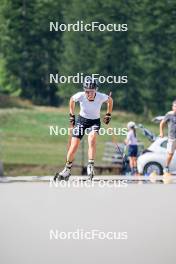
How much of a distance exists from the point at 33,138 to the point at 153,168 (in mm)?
1384

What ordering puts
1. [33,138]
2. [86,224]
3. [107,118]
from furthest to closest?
[33,138] → [107,118] → [86,224]

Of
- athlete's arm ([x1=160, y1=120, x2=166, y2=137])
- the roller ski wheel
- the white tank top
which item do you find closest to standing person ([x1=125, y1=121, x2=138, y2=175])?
athlete's arm ([x1=160, y1=120, x2=166, y2=137])

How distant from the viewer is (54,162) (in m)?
10.4

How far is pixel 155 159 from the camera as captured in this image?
10484 millimetres

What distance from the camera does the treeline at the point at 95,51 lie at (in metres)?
10.2

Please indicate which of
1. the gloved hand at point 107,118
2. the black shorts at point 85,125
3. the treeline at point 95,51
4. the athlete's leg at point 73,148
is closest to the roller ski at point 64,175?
the athlete's leg at point 73,148

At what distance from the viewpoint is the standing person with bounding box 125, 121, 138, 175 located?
10.4 metres

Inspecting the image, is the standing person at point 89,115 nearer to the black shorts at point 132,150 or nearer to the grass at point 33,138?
the grass at point 33,138

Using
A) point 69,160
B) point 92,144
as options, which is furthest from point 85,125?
point 69,160

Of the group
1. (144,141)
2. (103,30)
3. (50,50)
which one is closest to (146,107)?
(144,141)

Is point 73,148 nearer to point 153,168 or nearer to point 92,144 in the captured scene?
point 92,144

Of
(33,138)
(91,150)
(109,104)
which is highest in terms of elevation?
(109,104)

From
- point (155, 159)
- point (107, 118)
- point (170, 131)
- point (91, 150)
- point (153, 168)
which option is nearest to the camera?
point (107, 118)

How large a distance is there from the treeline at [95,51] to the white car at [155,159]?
1.26 ft
